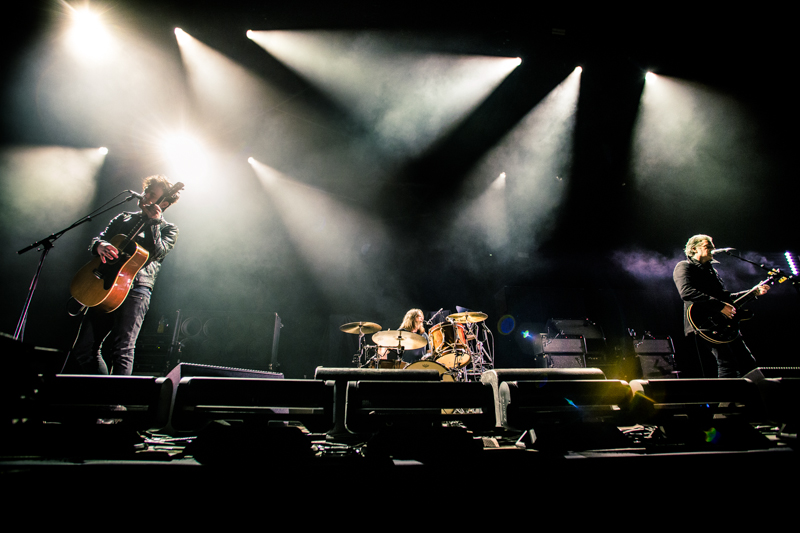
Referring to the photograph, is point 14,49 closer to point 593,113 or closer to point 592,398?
point 592,398

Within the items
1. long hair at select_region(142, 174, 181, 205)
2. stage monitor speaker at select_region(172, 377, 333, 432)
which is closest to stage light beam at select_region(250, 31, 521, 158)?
long hair at select_region(142, 174, 181, 205)

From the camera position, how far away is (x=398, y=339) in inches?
211

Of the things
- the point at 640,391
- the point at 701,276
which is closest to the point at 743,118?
the point at 701,276

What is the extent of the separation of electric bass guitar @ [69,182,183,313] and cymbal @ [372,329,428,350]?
3198 millimetres

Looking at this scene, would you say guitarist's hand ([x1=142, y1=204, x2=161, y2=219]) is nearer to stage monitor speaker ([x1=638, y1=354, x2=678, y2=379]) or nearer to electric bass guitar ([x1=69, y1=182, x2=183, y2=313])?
electric bass guitar ([x1=69, y1=182, x2=183, y2=313])

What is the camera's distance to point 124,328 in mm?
2641

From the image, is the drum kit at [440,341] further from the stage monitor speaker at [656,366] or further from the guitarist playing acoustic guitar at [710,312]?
the stage monitor speaker at [656,366]

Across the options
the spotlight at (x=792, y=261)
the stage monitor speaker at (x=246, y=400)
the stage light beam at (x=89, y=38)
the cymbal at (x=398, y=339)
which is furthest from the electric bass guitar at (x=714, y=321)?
the stage light beam at (x=89, y=38)

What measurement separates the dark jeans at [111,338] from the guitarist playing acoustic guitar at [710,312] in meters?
4.86

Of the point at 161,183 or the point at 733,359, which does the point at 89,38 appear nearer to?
the point at 161,183

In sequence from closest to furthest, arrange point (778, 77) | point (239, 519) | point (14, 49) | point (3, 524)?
point (3, 524) → point (239, 519) → point (14, 49) → point (778, 77)

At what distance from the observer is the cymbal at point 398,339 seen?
519 cm

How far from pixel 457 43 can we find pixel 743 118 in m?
5.02

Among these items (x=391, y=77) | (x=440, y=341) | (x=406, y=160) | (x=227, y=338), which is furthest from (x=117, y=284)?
(x=406, y=160)
